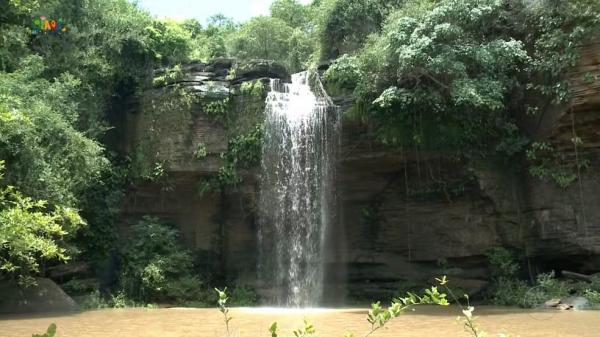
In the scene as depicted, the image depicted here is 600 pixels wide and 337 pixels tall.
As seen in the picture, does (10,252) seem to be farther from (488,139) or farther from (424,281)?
(488,139)

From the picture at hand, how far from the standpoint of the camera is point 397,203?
16.4m

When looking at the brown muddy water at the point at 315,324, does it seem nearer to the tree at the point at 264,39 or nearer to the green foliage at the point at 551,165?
the green foliage at the point at 551,165

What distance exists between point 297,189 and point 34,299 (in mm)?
7311

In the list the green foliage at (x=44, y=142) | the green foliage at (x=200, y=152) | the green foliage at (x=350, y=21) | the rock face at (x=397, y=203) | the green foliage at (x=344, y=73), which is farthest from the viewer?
the green foliage at (x=350, y=21)

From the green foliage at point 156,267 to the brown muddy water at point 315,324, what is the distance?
3.30m

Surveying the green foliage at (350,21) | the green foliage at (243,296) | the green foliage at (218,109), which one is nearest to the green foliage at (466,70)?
the green foliage at (218,109)

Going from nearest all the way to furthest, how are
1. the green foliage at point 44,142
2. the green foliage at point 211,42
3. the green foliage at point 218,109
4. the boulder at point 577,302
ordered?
the boulder at point 577,302, the green foliage at point 44,142, the green foliage at point 218,109, the green foliage at point 211,42

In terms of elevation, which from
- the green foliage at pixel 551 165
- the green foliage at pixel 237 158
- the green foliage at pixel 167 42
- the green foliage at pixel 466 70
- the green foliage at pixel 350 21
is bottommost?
the green foliage at pixel 551 165

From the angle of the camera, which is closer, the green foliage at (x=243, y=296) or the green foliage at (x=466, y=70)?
the green foliage at (x=466, y=70)

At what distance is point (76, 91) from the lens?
16031 millimetres

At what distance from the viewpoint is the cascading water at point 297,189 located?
16.0 m

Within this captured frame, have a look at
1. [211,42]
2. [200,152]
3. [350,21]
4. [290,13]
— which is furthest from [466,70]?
[290,13]
